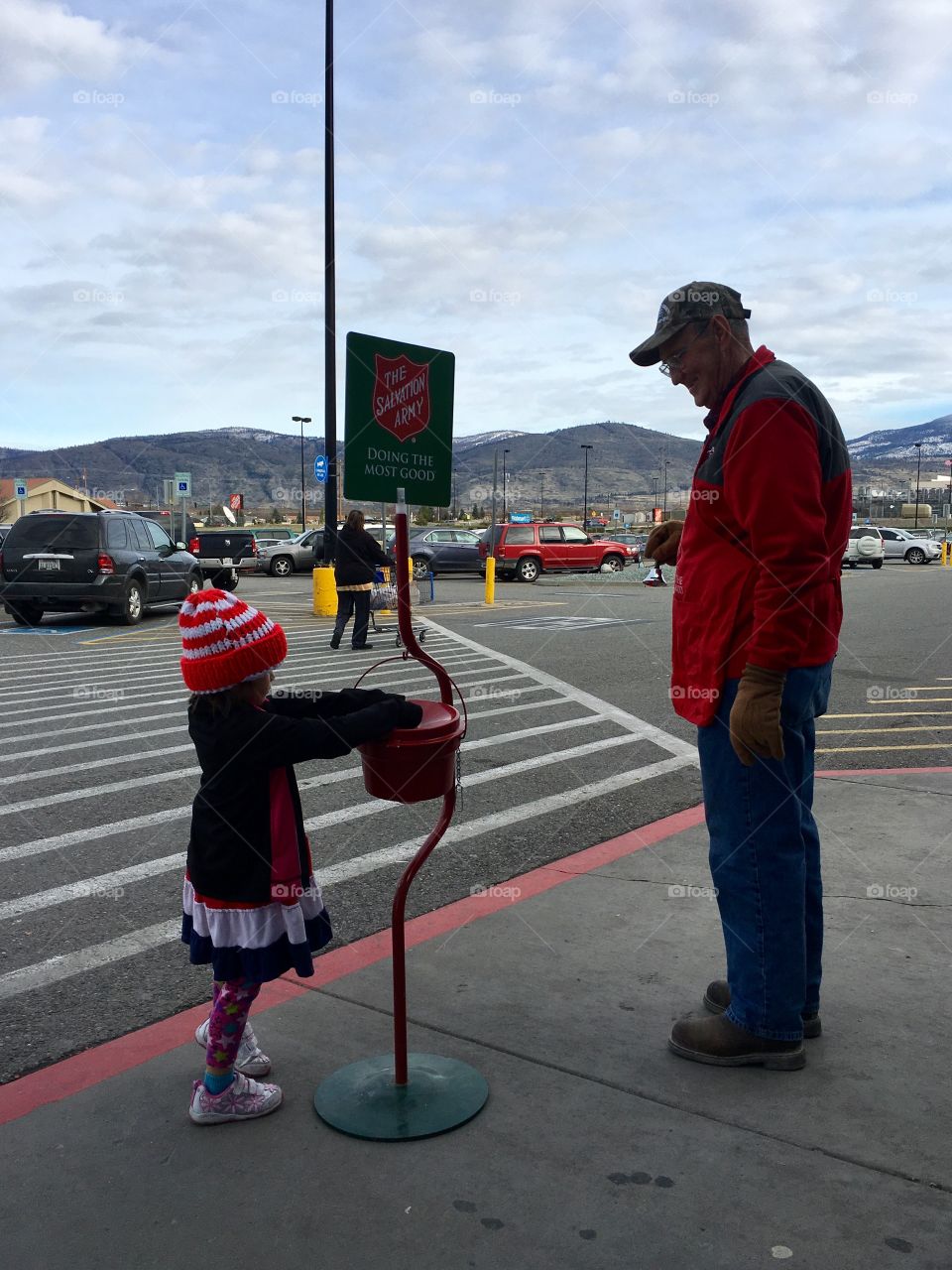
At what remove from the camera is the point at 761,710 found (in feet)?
8.59

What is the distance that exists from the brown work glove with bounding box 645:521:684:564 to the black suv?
13.7 metres

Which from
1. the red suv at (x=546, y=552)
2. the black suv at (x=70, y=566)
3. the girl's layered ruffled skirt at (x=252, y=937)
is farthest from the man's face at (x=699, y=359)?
the red suv at (x=546, y=552)

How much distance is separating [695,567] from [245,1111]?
184 centimetres

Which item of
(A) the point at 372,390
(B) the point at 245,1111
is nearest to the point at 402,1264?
(B) the point at 245,1111

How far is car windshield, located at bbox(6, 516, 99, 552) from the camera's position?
1563 centimetres

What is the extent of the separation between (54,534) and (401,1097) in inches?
579

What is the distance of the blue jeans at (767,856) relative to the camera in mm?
2777

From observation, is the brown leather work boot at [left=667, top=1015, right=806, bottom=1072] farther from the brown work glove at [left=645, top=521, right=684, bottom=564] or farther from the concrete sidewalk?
the brown work glove at [left=645, top=521, right=684, bottom=564]

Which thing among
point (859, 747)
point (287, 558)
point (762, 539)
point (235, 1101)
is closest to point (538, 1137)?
point (235, 1101)

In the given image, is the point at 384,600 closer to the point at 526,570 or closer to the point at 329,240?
the point at 329,240

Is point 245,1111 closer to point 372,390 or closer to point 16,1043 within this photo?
point 16,1043

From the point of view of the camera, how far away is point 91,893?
170 inches

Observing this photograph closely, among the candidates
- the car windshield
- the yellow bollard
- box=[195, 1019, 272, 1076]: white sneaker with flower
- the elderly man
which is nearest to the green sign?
the elderly man

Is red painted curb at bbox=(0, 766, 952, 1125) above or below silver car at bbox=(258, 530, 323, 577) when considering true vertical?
below
